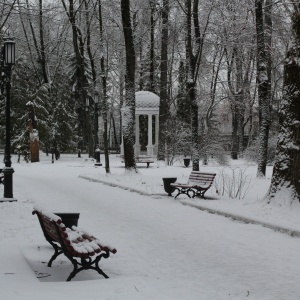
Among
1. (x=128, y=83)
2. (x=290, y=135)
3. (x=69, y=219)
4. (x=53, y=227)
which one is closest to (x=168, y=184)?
(x=290, y=135)

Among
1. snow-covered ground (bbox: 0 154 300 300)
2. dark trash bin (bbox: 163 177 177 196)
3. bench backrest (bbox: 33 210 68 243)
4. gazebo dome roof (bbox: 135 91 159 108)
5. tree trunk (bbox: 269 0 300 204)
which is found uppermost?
gazebo dome roof (bbox: 135 91 159 108)

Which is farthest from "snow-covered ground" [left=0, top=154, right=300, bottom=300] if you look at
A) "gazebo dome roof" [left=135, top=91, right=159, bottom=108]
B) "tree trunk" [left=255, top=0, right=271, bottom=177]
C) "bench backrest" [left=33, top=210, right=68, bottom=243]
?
"gazebo dome roof" [left=135, top=91, right=159, bottom=108]

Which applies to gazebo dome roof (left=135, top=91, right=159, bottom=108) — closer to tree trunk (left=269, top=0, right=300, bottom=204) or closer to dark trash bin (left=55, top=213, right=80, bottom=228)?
tree trunk (left=269, top=0, right=300, bottom=204)

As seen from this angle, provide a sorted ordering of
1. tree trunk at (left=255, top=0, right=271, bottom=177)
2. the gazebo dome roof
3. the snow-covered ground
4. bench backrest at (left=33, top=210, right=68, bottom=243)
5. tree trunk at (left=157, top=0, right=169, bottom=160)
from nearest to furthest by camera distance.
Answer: the snow-covered ground
bench backrest at (left=33, top=210, right=68, bottom=243)
tree trunk at (left=255, top=0, right=271, bottom=177)
tree trunk at (left=157, top=0, right=169, bottom=160)
the gazebo dome roof

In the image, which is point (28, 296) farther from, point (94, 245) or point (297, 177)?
point (297, 177)

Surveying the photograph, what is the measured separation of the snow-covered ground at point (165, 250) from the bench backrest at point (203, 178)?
19.5 inches

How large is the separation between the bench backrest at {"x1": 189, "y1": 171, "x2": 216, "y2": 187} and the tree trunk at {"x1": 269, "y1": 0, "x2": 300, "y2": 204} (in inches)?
138

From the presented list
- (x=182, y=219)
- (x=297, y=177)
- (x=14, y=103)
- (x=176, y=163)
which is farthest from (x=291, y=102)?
(x=14, y=103)

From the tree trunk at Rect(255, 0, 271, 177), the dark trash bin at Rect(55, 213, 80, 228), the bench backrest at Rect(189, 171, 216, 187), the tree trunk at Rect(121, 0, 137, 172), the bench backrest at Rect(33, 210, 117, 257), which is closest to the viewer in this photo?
the bench backrest at Rect(33, 210, 117, 257)

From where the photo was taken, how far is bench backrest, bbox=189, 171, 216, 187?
1609 cm

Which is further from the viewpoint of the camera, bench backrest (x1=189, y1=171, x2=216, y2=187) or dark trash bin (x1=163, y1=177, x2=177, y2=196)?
dark trash bin (x1=163, y1=177, x2=177, y2=196)

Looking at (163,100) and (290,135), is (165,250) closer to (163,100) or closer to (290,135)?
(290,135)

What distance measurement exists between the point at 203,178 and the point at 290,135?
4.66 m

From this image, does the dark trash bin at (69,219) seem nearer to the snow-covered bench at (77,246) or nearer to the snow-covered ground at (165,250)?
the snow-covered ground at (165,250)
